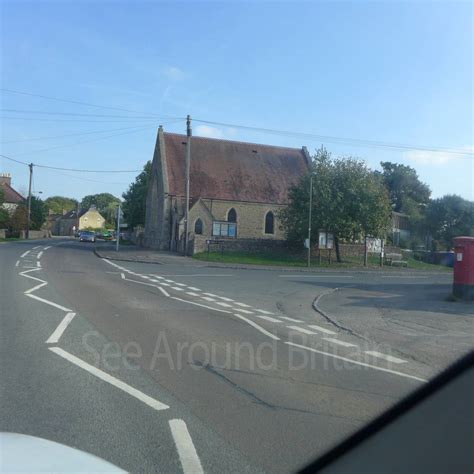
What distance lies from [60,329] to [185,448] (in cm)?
589

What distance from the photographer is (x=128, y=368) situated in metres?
6.96

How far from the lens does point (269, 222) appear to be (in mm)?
52156

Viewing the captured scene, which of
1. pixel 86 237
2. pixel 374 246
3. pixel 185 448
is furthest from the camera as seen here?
pixel 86 237

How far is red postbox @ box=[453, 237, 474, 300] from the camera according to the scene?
15992 millimetres

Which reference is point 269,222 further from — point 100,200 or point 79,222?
point 100,200

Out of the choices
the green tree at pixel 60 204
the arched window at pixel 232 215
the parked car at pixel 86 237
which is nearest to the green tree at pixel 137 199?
the parked car at pixel 86 237

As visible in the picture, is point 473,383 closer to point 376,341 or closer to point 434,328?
point 376,341

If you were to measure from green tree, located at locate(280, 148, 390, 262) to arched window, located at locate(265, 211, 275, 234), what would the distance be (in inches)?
578

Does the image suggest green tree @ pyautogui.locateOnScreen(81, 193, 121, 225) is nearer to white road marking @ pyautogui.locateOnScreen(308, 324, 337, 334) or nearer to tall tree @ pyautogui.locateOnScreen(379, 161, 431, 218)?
tall tree @ pyautogui.locateOnScreen(379, 161, 431, 218)

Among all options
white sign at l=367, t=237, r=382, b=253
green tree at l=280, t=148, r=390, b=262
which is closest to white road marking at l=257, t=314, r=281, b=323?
green tree at l=280, t=148, r=390, b=262

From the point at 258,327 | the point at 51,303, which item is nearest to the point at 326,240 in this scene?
the point at 51,303

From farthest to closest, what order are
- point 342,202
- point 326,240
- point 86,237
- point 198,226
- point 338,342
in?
point 86,237 → point 198,226 → point 326,240 → point 342,202 → point 338,342

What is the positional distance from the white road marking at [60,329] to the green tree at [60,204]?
14982 cm

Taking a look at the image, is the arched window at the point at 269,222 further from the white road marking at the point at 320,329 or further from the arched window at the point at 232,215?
the white road marking at the point at 320,329
